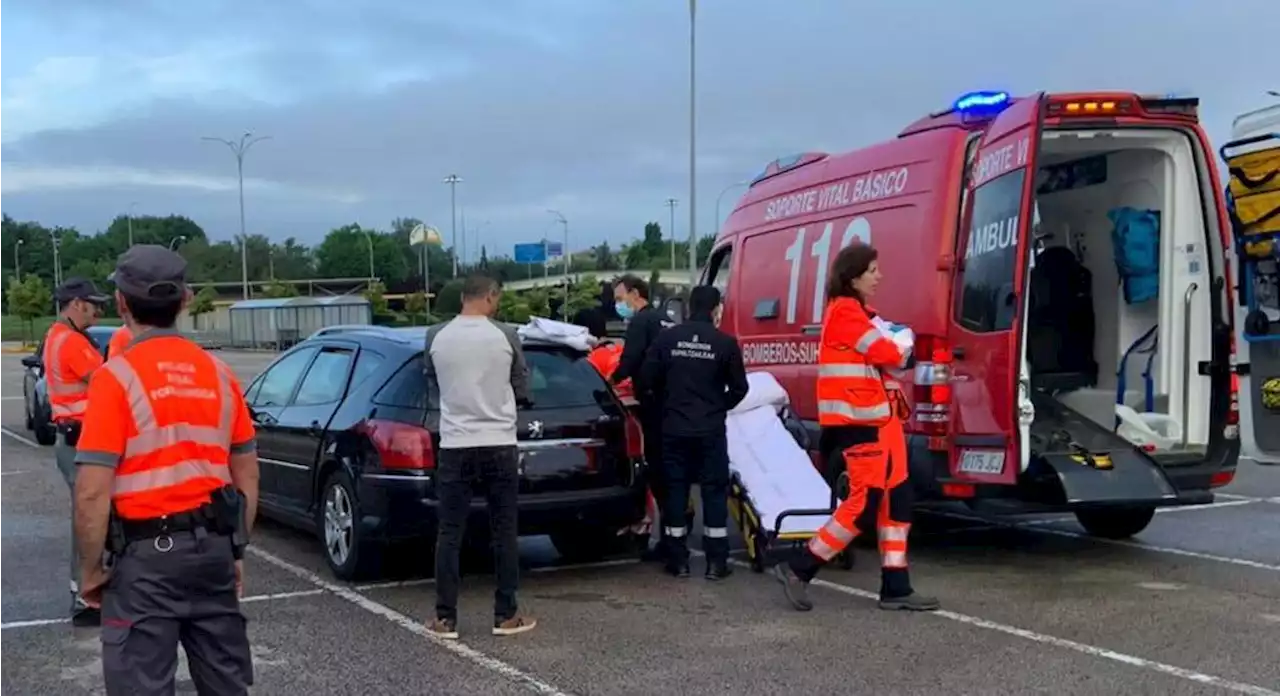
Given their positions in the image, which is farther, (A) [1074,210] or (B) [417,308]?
(B) [417,308]

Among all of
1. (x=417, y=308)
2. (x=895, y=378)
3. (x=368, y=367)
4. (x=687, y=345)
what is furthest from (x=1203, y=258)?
(x=417, y=308)

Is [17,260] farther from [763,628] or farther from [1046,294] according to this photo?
[763,628]

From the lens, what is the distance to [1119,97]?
740cm

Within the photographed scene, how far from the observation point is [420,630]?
6375mm

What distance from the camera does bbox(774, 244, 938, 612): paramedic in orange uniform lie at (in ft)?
21.4

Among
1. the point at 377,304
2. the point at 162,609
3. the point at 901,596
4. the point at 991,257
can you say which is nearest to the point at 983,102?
the point at 991,257

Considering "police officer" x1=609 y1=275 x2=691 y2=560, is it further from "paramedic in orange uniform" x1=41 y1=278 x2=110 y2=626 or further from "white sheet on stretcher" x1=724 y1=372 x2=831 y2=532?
"paramedic in orange uniform" x1=41 y1=278 x2=110 y2=626

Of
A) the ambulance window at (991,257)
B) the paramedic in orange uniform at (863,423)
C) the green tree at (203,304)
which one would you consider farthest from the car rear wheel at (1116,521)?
the green tree at (203,304)

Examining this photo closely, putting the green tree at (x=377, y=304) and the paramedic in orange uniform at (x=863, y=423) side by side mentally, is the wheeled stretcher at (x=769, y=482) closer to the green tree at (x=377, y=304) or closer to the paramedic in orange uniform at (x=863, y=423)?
the paramedic in orange uniform at (x=863, y=423)

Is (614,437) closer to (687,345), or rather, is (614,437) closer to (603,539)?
(687,345)

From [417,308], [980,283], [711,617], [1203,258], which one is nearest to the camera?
[711,617]

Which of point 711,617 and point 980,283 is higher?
point 980,283

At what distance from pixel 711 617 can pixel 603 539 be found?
6.85ft

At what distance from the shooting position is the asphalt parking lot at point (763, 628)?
550 cm
